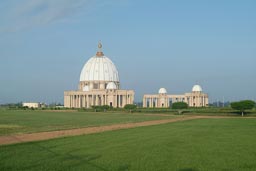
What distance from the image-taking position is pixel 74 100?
117 metres

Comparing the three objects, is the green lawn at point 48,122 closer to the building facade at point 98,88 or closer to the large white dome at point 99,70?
the building facade at point 98,88

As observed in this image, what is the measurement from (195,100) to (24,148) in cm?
9749

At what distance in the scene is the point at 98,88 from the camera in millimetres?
117500

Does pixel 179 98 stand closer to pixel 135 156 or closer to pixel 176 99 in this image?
pixel 176 99

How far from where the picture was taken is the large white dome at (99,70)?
11719 cm

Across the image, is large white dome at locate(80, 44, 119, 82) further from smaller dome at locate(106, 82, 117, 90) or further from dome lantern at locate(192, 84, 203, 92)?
dome lantern at locate(192, 84, 203, 92)

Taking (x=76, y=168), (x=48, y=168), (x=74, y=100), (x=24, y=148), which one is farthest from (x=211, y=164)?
(x=74, y=100)

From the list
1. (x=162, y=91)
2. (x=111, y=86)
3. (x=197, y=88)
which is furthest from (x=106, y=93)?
(x=197, y=88)

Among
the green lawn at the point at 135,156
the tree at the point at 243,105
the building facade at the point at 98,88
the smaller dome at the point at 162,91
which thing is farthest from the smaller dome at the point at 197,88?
the green lawn at the point at 135,156

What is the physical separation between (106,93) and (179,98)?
2291 centimetres

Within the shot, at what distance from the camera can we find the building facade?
10900 centimetres

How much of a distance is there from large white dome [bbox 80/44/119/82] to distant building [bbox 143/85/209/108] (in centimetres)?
1307

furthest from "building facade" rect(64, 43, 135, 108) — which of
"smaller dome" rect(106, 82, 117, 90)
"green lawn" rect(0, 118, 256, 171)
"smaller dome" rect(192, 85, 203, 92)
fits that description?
"green lawn" rect(0, 118, 256, 171)

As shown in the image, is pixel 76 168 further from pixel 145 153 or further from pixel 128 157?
pixel 145 153
